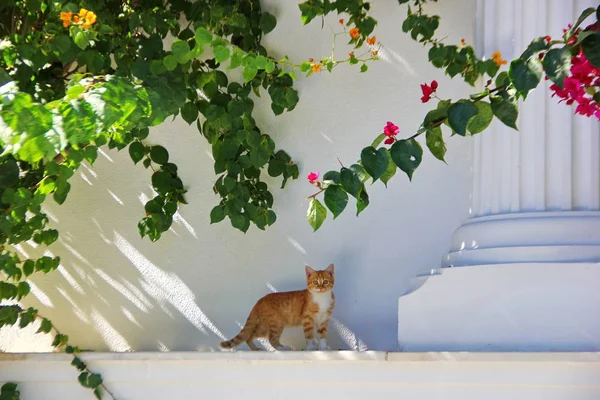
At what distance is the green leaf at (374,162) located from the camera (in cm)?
225

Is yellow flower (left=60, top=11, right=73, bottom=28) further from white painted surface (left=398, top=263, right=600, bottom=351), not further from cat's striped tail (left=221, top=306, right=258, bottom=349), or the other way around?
white painted surface (left=398, top=263, right=600, bottom=351)

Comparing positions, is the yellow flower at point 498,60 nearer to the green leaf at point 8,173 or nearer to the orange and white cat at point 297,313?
the orange and white cat at point 297,313

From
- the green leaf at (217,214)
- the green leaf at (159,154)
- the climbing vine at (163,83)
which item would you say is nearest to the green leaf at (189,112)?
the climbing vine at (163,83)

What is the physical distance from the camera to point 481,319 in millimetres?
3029

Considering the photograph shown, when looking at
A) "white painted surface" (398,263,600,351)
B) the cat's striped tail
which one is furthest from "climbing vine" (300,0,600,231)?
the cat's striped tail

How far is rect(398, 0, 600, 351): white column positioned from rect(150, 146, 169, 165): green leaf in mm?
1340

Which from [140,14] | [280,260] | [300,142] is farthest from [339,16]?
[280,260]

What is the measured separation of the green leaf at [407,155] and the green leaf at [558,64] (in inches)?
15.0

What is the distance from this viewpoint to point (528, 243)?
302 cm

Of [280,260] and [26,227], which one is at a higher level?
[26,227]

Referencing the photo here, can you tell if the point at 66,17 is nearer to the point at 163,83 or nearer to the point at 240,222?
the point at 163,83

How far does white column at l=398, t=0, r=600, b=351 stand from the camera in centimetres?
293

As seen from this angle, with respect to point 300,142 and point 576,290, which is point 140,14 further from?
point 576,290

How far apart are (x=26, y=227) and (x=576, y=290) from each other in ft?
6.83
